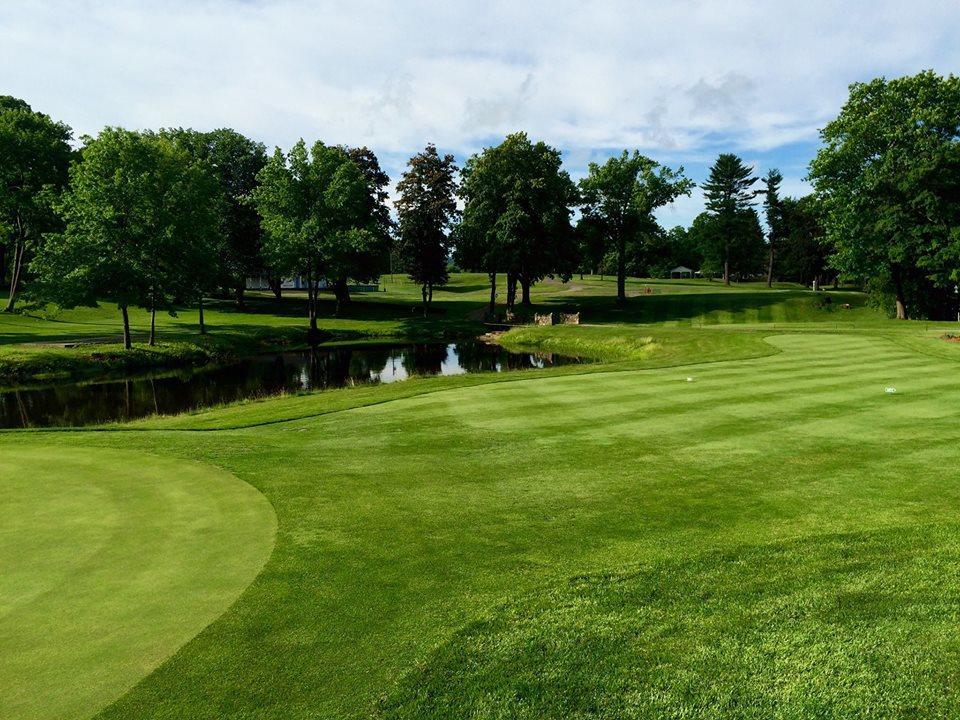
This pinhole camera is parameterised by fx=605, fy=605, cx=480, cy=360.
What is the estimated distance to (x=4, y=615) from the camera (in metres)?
6.57

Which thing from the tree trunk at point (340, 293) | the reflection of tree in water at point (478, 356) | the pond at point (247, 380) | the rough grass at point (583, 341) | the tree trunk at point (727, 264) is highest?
the tree trunk at point (727, 264)

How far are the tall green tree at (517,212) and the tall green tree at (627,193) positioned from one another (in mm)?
3752

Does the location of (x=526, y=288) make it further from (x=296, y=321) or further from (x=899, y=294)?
(x=899, y=294)

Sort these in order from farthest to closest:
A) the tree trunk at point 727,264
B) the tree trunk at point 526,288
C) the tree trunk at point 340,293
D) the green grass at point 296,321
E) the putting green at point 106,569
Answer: the tree trunk at point 727,264, the tree trunk at point 340,293, the tree trunk at point 526,288, the green grass at point 296,321, the putting green at point 106,569

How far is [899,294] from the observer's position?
58719mm

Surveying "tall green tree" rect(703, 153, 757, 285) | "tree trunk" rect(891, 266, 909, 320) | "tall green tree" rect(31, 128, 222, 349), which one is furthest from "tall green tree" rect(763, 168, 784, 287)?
"tall green tree" rect(31, 128, 222, 349)

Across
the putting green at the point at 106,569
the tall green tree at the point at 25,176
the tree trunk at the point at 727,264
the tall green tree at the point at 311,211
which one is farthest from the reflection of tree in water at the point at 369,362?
the tree trunk at the point at 727,264

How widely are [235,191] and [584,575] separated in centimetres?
8522

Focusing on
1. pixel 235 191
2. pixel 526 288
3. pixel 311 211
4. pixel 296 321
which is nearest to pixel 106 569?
pixel 311 211

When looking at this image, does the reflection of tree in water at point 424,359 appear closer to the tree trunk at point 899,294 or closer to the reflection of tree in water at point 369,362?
the reflection of tree in water at point 369,362

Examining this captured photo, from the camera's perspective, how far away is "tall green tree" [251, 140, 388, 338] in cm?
6209

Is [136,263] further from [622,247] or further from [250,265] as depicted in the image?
[622,247]

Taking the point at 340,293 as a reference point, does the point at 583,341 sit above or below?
below

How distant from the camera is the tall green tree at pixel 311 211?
62094mm
